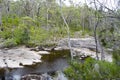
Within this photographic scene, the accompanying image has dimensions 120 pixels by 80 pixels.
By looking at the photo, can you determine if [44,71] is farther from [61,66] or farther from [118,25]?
[118,25]

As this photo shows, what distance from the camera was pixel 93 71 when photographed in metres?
5.23

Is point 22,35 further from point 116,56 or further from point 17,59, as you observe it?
point 116,56

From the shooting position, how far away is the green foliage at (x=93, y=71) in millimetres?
4898

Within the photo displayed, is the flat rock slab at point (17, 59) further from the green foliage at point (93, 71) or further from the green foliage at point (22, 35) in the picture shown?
the green foliage at point (93, 71)

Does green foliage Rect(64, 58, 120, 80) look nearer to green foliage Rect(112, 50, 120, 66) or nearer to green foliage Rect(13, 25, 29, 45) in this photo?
green foliage Rect(112, 50, 120, 66)

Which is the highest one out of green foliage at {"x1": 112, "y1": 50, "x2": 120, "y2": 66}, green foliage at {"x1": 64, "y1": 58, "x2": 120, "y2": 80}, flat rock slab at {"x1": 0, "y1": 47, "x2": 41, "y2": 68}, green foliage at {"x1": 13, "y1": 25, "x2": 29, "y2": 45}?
green foliage at {"x1": 112, "y1": 50, "x2": 120, "y2": 66}

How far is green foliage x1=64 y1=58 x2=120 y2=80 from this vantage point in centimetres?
490

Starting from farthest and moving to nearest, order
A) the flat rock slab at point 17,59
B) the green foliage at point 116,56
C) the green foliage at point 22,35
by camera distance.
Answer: the green foliage at point 22,35
the flat rock slab at point 17,59
the green foliage at point 116,56

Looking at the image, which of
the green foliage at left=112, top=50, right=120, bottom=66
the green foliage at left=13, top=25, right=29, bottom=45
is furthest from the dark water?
the green foliage at left=112, top=50, right=120, bottom=66

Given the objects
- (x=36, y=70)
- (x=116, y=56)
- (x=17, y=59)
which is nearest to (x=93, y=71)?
(x=116, y=56)

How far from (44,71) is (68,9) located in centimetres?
4082

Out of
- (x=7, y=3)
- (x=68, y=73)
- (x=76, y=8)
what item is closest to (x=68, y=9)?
(x=76, y=8)

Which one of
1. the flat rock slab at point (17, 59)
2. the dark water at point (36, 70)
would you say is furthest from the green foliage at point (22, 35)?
the dark water at point (36, 70)

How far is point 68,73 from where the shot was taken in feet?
18.7
